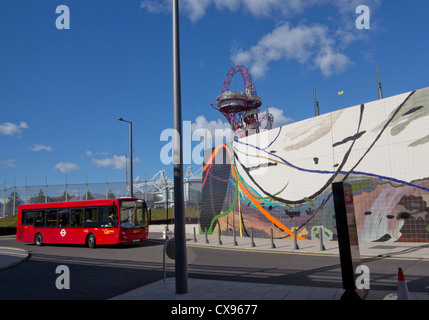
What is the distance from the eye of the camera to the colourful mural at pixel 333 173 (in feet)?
52.3

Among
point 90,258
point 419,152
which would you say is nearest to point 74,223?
point 90,258

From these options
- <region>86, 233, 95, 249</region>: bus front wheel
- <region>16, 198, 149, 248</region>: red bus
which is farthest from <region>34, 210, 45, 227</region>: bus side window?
<region>86, 233, 95, 249</region>: bus front wheel

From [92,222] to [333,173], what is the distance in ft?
46.1

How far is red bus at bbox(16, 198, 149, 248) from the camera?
751 inches

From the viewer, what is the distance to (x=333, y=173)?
1869cm

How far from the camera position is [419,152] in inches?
623

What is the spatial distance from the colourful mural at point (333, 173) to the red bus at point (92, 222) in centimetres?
758

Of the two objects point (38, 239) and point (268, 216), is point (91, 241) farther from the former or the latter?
point (268, 216)

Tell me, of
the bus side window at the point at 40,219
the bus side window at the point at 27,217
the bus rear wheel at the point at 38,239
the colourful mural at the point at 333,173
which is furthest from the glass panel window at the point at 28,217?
the colourful mural at the point at 333,173

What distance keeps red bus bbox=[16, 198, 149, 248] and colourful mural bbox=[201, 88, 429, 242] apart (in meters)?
7.58

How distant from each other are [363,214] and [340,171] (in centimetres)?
255

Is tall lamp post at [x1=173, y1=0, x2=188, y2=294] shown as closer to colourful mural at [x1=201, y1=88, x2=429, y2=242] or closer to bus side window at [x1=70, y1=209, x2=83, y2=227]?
colourful mural at [x1=201, y1=88, x2=429, y2=242]
